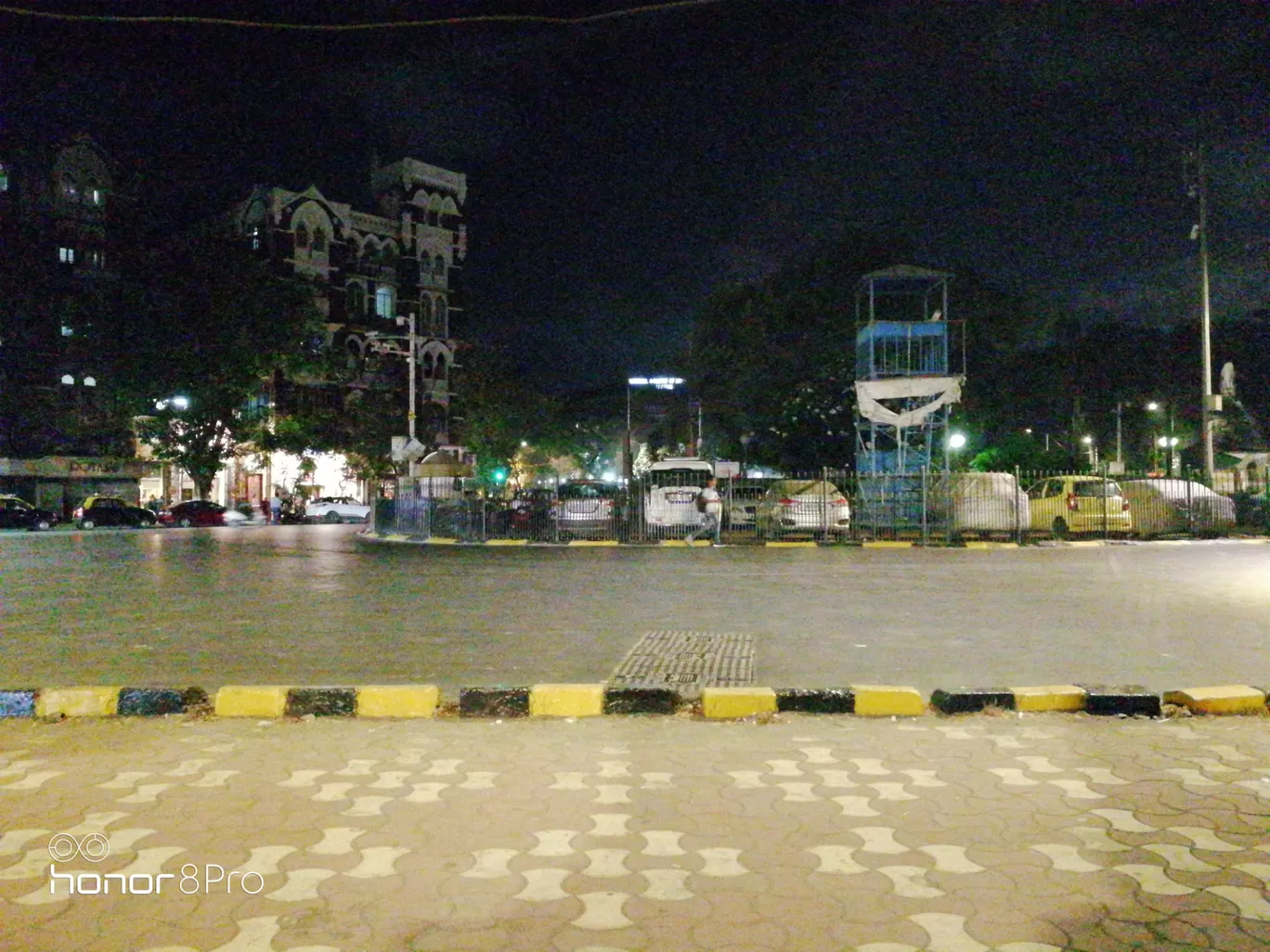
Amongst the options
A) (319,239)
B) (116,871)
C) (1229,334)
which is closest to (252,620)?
(116,871)

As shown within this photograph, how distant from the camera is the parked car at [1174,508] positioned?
2711 centimetres

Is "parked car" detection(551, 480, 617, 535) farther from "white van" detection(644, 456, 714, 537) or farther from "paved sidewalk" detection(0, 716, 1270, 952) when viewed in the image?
"paved sidewalk" detection(0, 716, 1270, 952)

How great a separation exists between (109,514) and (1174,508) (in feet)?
129

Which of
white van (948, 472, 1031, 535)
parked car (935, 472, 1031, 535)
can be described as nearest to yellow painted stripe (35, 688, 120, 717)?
parked car (935, 472, 1031, 535)

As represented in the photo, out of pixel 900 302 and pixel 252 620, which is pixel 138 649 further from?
pixel 900 302

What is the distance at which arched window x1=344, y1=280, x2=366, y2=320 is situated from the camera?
6047 centimetres

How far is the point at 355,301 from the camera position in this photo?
61.1 meters

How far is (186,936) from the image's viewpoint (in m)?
3.71

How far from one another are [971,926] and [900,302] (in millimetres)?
33699

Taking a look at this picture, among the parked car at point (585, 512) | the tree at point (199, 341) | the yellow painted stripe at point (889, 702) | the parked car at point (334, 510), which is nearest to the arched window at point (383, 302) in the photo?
the parked car at point (334, 510)

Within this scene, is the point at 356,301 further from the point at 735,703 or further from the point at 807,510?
the point at 735,703

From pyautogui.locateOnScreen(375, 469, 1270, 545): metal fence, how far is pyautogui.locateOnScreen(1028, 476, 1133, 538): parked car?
0.02 m

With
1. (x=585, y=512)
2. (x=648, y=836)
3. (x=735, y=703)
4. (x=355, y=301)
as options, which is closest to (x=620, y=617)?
(x=735, y=703)

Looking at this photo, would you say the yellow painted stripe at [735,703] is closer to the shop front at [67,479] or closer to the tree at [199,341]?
the tree at [199,341]
